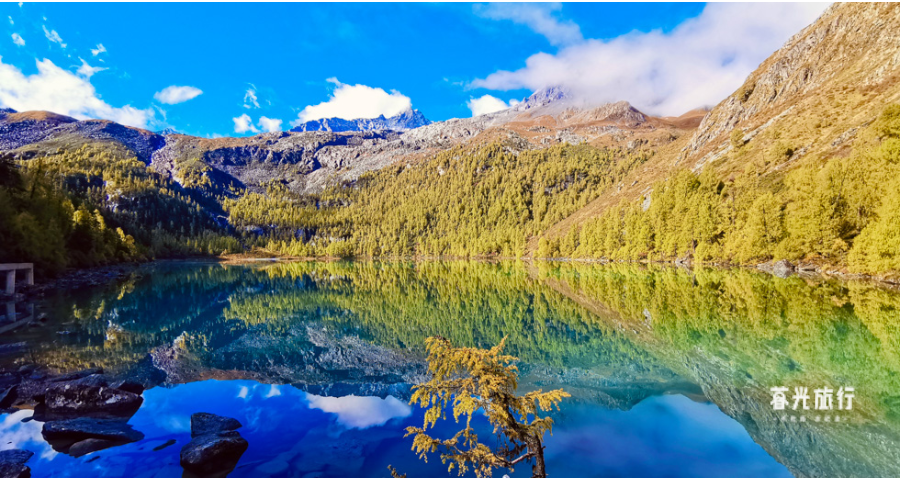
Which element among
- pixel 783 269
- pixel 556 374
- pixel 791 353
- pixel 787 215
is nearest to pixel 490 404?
pixel 556 374

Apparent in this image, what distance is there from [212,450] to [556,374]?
10812mm

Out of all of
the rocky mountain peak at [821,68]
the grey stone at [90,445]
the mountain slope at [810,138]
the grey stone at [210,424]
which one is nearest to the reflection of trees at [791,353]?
the grey stone at [210,424]

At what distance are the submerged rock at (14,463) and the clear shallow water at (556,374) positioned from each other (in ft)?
0.68

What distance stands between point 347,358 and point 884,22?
143180mm

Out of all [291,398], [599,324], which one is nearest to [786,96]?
[599,324]

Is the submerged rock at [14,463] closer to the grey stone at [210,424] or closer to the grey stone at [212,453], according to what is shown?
the grey stone at [212,453]

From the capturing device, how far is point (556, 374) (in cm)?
1388

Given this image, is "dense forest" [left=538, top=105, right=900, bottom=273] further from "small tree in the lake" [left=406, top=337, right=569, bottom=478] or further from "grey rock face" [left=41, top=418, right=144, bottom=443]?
"grey rock face" [left=41, top=418, right=144, bottom=443]

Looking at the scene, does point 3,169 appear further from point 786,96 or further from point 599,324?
point 786,96

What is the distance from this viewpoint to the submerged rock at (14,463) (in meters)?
7.08

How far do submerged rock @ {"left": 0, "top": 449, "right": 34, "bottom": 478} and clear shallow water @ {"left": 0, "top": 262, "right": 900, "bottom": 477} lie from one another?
0.68ft

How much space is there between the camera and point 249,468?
776 cm

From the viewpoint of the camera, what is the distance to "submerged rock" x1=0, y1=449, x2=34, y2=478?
7078 millimetres

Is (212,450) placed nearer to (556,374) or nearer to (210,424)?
(210,424)
